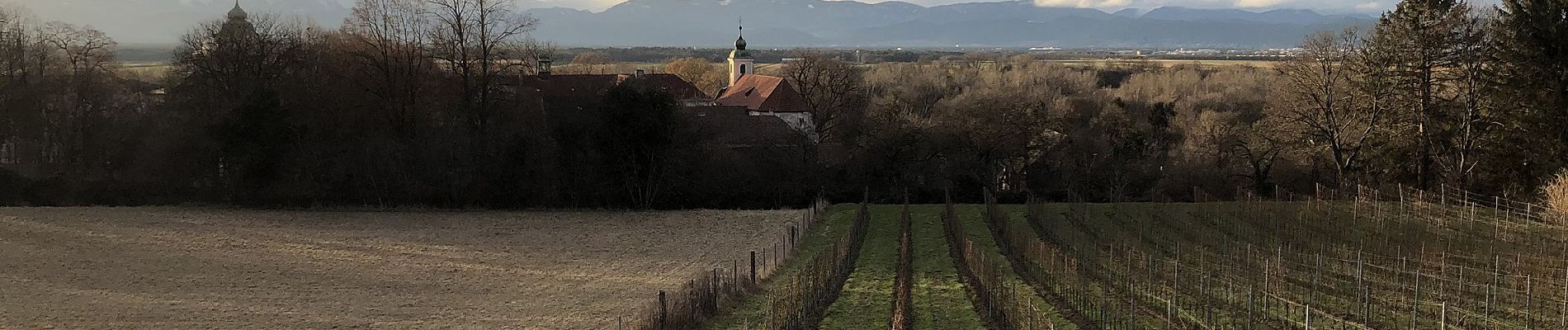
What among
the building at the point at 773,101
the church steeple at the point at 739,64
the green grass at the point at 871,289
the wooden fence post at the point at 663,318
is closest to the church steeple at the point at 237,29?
the building at the point at 773,101

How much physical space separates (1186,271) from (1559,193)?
402 inches

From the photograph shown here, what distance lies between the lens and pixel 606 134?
88.2 feet

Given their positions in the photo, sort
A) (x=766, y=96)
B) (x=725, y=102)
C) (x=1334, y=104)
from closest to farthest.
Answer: (x=1334, y=104) < (x=766, y=96) < (x=725, y=102)

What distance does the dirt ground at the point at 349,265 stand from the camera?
565 inches

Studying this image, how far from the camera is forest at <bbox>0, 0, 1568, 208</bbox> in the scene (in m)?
24.1

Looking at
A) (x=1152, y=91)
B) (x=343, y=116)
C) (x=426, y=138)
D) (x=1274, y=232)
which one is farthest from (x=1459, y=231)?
(x=1152, y=91)

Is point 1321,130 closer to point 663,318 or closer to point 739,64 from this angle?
point 663,318

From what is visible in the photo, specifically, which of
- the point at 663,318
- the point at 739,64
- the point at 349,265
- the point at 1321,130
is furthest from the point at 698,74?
the point at 663,318

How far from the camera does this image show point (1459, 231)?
60.2ft

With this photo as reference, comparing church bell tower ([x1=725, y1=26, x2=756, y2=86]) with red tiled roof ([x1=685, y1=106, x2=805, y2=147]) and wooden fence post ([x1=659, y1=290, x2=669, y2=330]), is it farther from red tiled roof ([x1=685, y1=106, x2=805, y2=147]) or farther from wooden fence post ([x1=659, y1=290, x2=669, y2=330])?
wooden fence post ([x1=659, y1=290, x2=669, y2=330])

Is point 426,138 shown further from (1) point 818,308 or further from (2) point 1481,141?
(2) point 1481,141

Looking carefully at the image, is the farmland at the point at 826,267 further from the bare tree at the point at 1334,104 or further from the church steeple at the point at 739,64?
the church steeple at the point at 739,64

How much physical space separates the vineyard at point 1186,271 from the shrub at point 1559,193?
26 cm

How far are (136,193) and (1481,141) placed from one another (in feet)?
107
